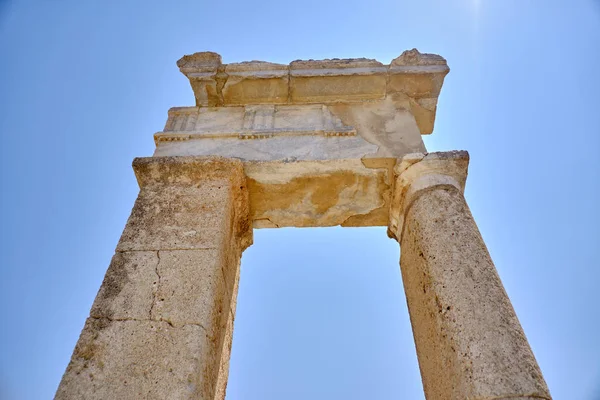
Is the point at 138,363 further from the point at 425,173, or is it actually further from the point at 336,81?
the point at 336,81

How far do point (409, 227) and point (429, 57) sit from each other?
2359mm

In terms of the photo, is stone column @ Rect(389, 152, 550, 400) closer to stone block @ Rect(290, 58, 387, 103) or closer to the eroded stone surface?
stone block @ Rect(290, 58, 387, 103)

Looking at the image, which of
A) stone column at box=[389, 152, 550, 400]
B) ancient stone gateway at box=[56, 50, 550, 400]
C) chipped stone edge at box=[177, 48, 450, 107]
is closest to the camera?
stone column at box=[389, 152, 550, 400]

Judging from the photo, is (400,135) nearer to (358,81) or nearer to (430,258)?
(358,81)

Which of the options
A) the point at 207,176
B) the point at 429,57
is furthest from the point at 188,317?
the point at 429,57

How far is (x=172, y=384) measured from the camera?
273cm

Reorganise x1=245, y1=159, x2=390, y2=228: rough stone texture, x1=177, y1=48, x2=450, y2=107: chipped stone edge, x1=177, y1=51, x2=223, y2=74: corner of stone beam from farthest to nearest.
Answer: x1=177, y1=51, x2=223, y2=74: corner of stone beam, x1=177, y1=48, x2=450, y2=107: chipped stone edge, x1=245, y1=159, x2=390, y2=228: rough stone texture

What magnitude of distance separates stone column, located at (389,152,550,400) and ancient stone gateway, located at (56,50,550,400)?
10mm

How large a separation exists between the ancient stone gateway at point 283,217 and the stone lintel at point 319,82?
2cm

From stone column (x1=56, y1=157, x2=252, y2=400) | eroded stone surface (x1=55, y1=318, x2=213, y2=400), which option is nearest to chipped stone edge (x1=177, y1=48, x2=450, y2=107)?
stone column (x1=56, y1=157, x2=252, y2=400)

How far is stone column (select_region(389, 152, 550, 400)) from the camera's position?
2.71 m

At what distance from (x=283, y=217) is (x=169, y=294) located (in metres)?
1.76

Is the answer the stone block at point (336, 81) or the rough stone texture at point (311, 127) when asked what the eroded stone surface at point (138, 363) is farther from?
the stone block at point (336, 81)

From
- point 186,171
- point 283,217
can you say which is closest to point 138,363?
point 186,171
